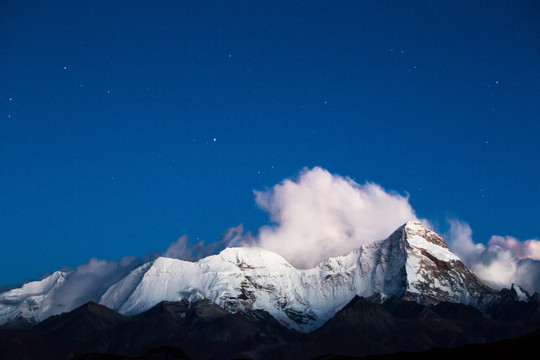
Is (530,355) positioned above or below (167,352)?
below

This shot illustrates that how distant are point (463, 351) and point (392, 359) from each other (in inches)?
192

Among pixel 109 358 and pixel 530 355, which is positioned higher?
pixel 109 358

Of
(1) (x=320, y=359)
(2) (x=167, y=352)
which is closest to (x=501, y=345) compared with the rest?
(1) (x=320, y=359)

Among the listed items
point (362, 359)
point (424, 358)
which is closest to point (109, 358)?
point (362, 359)

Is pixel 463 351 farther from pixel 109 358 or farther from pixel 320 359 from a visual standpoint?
pixel 109 358

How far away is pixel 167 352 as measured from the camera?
35.7 meters

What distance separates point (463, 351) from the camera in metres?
38.3

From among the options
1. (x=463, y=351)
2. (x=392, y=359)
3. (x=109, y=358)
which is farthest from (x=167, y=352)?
(x=463, y=351)

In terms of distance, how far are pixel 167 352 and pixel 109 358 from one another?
4200mm

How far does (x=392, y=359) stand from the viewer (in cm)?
3759

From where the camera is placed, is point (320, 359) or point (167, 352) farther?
point (320, 359)

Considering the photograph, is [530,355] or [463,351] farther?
[463,351]

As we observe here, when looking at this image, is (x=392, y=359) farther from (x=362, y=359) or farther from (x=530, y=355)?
(x=530, y=355)

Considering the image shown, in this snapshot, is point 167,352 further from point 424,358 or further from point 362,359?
point 424,358
